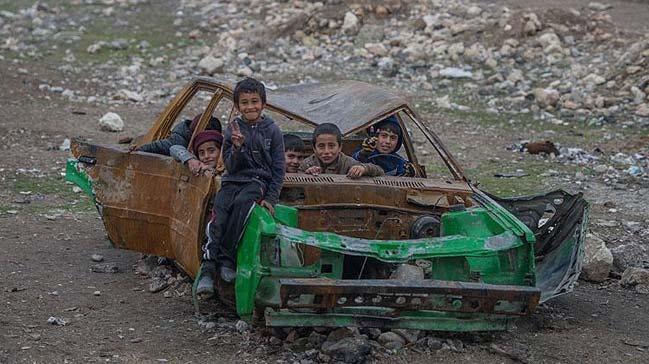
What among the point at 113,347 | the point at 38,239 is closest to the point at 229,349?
the point at 113,347

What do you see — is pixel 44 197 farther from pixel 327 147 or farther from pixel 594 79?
pixel 594 79

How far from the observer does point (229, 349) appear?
20.4ft

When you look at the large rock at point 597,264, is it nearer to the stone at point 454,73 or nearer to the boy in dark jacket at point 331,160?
the boy in dark jacket at point 331,160

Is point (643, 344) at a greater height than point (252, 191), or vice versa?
point (252, 191)

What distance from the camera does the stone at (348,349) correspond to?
5895mm

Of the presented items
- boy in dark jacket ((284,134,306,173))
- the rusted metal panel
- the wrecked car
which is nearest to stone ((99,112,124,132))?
the wrecked car

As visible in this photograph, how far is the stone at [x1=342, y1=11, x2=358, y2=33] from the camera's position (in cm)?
2055

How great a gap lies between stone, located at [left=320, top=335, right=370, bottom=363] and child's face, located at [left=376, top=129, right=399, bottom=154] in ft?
6.13

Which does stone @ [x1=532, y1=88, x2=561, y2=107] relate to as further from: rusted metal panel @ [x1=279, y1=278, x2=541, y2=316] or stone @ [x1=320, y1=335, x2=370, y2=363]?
stone @ [x1=320, y1=335, x2=370, y2=363]

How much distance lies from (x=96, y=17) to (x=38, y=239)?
1542 cm

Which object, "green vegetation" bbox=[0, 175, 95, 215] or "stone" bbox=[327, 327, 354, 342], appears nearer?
"stone" bbox=[327, 327, 354, 342]

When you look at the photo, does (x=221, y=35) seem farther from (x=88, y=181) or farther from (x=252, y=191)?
(x=252, y=191)

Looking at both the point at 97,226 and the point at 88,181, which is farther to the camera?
the point at 97,226

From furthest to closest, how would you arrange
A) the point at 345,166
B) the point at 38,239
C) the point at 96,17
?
the point at 96,17 < the point at 38,239 < the point at 345,166
